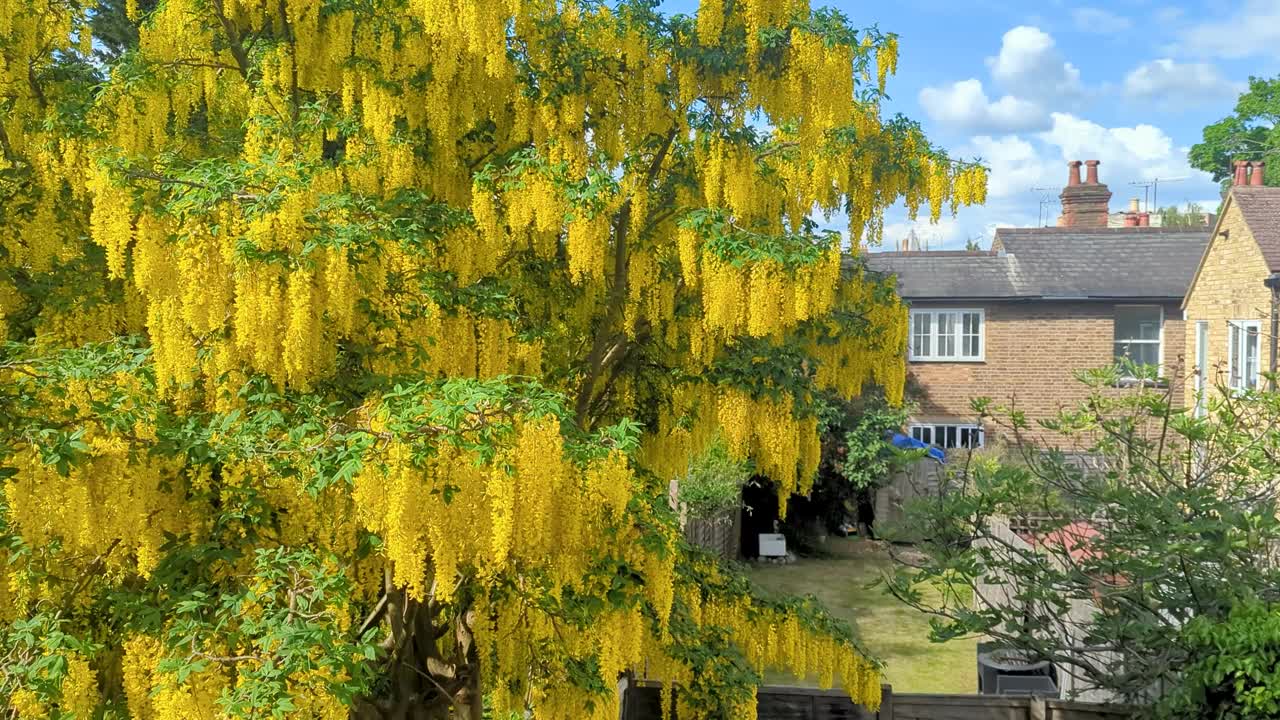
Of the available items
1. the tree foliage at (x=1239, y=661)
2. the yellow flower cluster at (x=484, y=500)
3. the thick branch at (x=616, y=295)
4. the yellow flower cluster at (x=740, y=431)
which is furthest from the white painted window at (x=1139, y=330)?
the yellow flower cluster at (x=484, y=500)

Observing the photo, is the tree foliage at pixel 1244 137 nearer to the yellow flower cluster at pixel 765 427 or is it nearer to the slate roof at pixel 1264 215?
the slate roof at pixel 1264 215

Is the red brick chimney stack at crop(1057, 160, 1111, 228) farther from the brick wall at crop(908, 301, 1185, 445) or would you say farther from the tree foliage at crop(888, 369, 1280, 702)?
the tree foliage at crop(888, 369, 1280, 702)

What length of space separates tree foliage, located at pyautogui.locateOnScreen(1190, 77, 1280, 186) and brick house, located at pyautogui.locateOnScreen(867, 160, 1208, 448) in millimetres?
21278

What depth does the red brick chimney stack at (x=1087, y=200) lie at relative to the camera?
28.2m

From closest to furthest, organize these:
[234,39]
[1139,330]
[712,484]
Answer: [234,39] → [712,484] → [1139,330]

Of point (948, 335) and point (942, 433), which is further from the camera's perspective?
point (948, 335)

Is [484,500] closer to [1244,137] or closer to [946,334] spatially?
[946,334]

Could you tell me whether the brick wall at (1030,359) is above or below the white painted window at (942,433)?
above

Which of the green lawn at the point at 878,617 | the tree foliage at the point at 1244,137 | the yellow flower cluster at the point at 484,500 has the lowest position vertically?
the green lawn at the point at 878,617

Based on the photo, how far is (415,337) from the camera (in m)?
5.90

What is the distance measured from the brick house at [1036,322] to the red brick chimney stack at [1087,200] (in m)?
2.34

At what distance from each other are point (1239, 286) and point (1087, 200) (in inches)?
402

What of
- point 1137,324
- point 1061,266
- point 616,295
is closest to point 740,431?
point 616,295

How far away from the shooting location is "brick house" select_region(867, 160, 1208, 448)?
24.3 m
